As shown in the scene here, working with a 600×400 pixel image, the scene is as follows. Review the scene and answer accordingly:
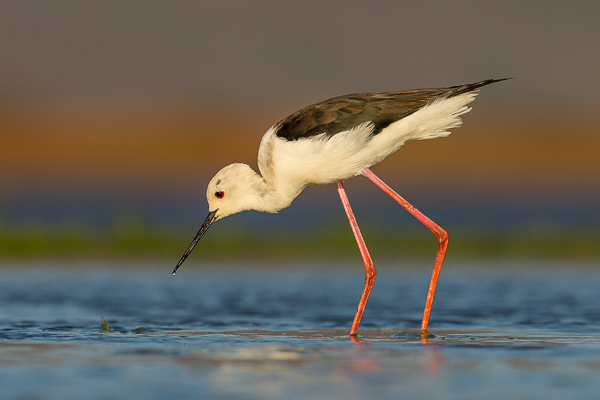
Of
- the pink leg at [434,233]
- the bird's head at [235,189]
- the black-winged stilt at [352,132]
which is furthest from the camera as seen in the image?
the bird's head at [235,189]

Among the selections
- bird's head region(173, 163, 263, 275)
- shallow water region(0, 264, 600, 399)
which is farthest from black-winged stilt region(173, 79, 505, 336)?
shallow water region(0, 264, 600, 399)

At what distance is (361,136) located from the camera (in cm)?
881

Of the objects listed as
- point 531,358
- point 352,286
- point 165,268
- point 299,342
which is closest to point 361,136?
point 299,342

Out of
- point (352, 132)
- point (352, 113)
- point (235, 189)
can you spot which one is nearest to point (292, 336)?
point (235, 189)

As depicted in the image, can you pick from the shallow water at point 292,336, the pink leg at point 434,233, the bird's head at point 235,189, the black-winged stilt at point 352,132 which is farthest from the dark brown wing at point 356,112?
the shallow water at point 292,336

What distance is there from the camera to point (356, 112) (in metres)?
8.91

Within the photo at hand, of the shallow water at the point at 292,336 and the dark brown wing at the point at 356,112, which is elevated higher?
the dark brown wing at the point at 356,112

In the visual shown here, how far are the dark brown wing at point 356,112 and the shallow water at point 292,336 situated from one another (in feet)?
6.31

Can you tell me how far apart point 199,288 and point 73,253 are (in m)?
6.18

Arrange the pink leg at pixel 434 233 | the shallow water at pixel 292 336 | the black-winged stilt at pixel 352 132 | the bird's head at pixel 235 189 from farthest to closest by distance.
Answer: the bird's head at pixel 235 189, the pink leg at pixel 434 233, the black-winged stilt at pixel 352 132, the shallow water at pixel 292 336

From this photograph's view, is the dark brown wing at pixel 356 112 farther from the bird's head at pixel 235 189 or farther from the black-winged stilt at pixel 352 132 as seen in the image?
the bird's head at pixel 235 189

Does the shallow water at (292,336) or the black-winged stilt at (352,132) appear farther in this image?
the black-winged stilt at (352,132)

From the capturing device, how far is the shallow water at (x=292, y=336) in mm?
5980

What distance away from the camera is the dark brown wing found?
8.82 meters
